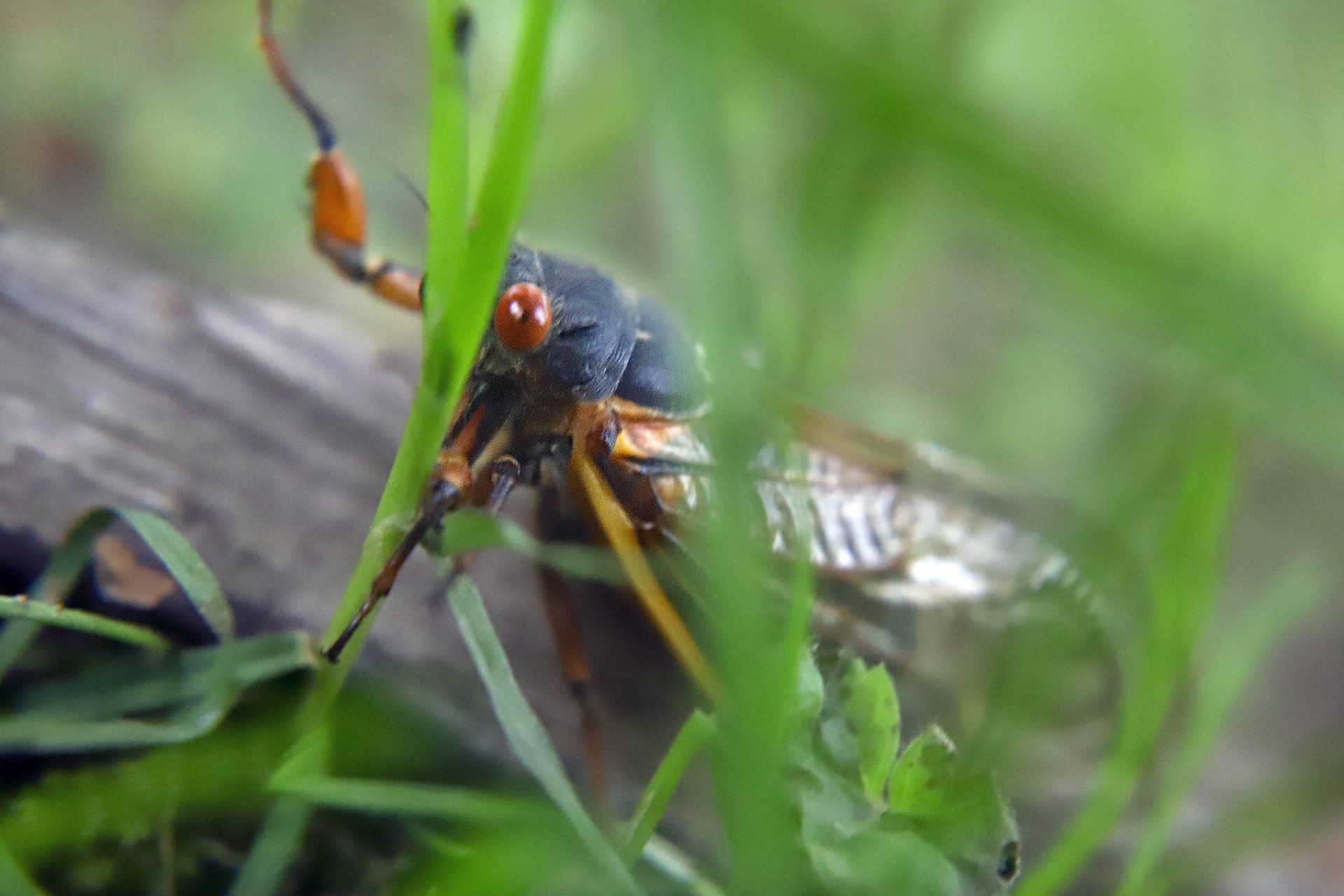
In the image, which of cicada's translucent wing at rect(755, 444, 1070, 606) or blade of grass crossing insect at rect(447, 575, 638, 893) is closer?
blade of grass crossing insect at rect(447, 575, 638, 893)

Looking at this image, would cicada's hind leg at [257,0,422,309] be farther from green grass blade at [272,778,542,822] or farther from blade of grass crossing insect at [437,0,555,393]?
green grass blade at [272,778,542,822]

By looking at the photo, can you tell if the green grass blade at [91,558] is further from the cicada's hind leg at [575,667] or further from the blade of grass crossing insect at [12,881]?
the cicada's hind leg at [575,667]

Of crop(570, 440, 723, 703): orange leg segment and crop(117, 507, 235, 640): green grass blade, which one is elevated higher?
crop(570, 440, 723, 703): orange leg segment

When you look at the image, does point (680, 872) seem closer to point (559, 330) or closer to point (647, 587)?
point (647, 587)

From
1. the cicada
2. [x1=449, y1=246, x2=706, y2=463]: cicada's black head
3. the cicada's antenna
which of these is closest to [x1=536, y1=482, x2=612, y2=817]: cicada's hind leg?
the cicada

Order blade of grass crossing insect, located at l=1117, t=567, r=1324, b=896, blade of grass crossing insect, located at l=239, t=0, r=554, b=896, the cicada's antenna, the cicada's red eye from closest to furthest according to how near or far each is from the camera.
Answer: blade of grass crossing insect, located at l=239, t=0, r=554, b=896 → blade of grass crossing insect, located at l=1117, t=567, r=1324, b=896 → the cicada's red eye → the cicada's antenna

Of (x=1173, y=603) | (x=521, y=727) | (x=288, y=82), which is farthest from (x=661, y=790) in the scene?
(x=288, y=82)

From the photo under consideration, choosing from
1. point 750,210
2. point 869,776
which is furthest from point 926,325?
point 869,776
